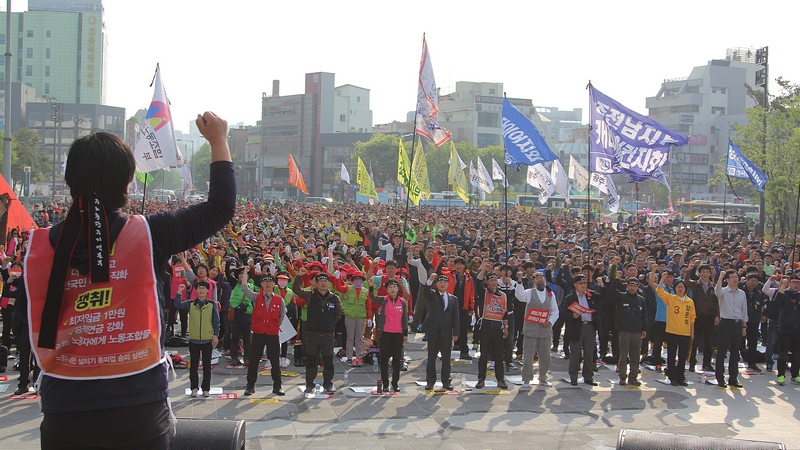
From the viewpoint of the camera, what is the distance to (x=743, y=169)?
26594mm

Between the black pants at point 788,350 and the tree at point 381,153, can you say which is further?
the tree at point 381,153

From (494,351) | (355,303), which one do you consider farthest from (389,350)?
(494,351)

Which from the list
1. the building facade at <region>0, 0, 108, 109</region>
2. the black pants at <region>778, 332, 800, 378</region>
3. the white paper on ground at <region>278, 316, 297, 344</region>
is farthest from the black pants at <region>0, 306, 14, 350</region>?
the building facade at <region>0, 0, 108, 109</region>

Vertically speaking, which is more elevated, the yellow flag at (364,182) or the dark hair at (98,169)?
the yellow flag at (364,182)

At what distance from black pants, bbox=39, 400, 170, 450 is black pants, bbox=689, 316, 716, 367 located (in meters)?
12.5

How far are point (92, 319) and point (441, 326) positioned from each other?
933 cm

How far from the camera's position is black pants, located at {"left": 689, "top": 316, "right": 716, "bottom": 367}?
1334 cm

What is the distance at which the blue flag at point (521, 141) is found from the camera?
695 inches

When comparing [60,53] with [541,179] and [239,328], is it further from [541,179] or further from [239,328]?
[239,328]

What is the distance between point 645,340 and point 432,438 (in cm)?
648

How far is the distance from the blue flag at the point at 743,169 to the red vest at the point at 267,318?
67.4 ft

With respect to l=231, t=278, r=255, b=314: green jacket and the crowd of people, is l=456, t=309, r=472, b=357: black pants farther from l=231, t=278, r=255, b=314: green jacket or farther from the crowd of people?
l=231, t=278, r=255, b=314: green jacket

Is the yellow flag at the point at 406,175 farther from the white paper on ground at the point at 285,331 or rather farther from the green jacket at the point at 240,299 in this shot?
the white paper on ground at the point at 285,331

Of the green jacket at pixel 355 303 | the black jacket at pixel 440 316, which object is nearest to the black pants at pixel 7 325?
the green jacket at pixel 355 303
